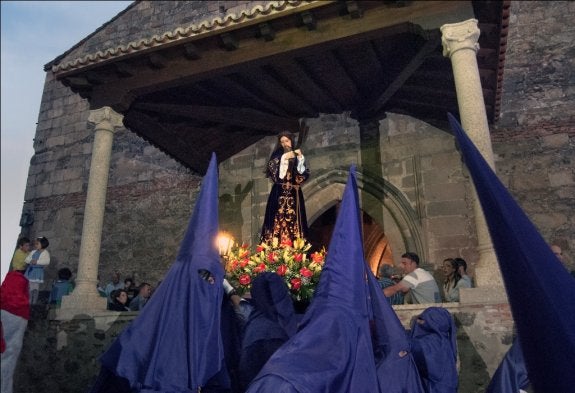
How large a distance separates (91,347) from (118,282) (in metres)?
4.31

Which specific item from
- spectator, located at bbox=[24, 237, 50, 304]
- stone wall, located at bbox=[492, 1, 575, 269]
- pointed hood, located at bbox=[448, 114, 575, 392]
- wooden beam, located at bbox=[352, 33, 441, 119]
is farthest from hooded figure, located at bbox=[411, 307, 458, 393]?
spectator, located at bbox=[24, 237, 50, 304]

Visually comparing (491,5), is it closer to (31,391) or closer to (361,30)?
(361,30)

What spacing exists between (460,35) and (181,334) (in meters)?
4.59

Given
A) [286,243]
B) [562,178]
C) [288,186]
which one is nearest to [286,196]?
[288,186]

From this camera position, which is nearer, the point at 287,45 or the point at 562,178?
the point at 287,45

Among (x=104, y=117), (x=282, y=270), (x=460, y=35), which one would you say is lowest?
(x=282, y=270)

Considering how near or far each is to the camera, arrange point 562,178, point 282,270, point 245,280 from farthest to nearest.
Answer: point 562,178 → point 282,270 → point 245,280

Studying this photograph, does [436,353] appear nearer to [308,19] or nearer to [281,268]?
[281,268]

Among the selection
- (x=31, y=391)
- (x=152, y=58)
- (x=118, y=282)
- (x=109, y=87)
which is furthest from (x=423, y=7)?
(x=118, y=282)

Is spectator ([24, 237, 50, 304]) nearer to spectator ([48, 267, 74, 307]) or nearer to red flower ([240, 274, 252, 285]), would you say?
spectator ([48, 267, 74, 307])

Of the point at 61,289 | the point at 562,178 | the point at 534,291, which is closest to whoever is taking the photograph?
the point at 534,291

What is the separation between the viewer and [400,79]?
7.04 meters

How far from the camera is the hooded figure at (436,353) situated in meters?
3.17

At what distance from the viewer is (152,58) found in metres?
6.42
